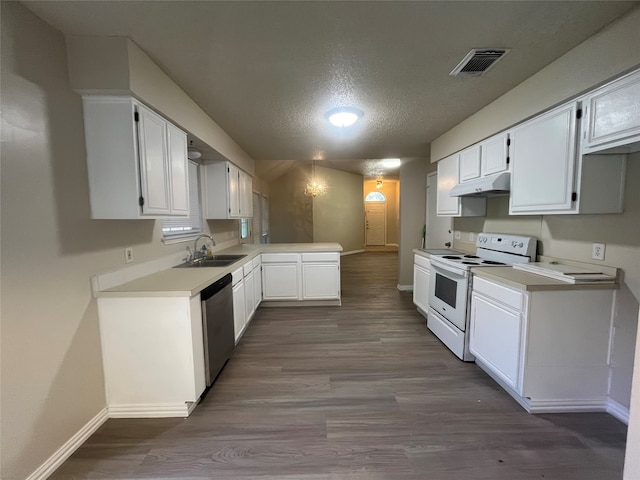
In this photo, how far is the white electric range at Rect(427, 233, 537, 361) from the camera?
2.52 meters

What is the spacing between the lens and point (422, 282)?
358 centimetres

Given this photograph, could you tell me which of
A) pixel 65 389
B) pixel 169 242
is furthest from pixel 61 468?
pixel 169 242

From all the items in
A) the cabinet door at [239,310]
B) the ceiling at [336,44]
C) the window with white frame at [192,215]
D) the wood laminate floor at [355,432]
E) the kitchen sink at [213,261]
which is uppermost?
the ceiling at [336,44]

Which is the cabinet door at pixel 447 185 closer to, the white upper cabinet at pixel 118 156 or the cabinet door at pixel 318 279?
the cabinet door at pixel 318 279

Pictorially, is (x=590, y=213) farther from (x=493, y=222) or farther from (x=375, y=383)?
(x=375, y=383)

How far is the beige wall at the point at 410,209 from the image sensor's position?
4.96 meters

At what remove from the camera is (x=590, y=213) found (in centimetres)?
183

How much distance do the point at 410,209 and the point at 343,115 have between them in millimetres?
2947

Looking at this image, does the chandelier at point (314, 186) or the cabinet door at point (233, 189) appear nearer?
the cabinet door at point (233, 189)

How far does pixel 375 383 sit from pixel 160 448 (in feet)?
5.20

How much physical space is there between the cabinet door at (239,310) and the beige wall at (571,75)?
9.90 feet

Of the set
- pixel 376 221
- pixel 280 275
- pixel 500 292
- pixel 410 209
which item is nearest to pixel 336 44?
pixel 500 292

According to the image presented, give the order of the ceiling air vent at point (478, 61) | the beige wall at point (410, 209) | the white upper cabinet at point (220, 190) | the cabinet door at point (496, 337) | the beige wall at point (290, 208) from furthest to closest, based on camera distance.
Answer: the beige wall at point (290, 208) < the beige wall at point (410, 209) < the white upper cabinet at point (220, 190) < the cabinet door at point (496, 337) < the ceiling air vent at point (478, 61)

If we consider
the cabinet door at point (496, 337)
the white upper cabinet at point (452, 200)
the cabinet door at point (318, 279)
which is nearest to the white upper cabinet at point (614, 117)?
the cabinet door at point (496, 337)
